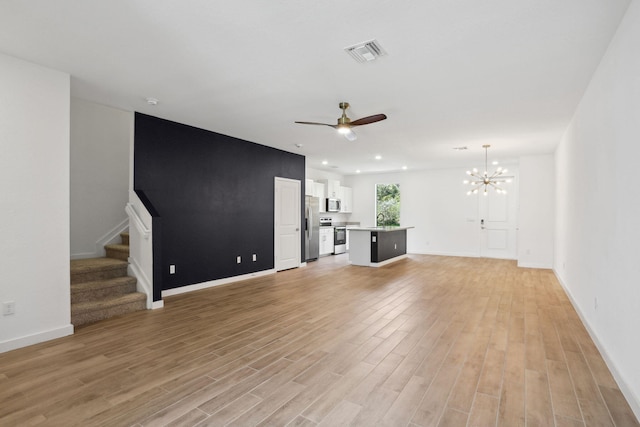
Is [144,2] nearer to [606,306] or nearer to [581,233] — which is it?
[606,306]

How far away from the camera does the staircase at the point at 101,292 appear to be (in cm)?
378

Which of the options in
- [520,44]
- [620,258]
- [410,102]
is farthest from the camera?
[410,102]

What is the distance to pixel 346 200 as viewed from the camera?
11344 mm

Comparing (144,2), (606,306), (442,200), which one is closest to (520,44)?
(606,306)

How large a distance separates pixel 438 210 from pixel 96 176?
351 inches

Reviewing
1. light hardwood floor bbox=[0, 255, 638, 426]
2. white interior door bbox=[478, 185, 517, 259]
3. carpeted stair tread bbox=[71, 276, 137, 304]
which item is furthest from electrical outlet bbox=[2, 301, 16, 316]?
white interior door bbox=[478, 185, 517, 259]

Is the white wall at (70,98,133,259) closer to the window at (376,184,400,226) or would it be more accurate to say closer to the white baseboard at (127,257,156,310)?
the white baseboard at (127,257,156,310)

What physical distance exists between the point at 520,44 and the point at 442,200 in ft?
25.5

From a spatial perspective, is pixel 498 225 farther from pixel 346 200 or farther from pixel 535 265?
pixel 346 200

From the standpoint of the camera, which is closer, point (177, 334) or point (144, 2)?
point (144, 2)

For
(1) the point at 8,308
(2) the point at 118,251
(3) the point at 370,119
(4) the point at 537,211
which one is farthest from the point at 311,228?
(1) the point at 8,308

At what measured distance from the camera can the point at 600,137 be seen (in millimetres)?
3049

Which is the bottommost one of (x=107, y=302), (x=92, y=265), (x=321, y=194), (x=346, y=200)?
(x=107, y=302)

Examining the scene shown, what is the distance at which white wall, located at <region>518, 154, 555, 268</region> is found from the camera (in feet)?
24.4
